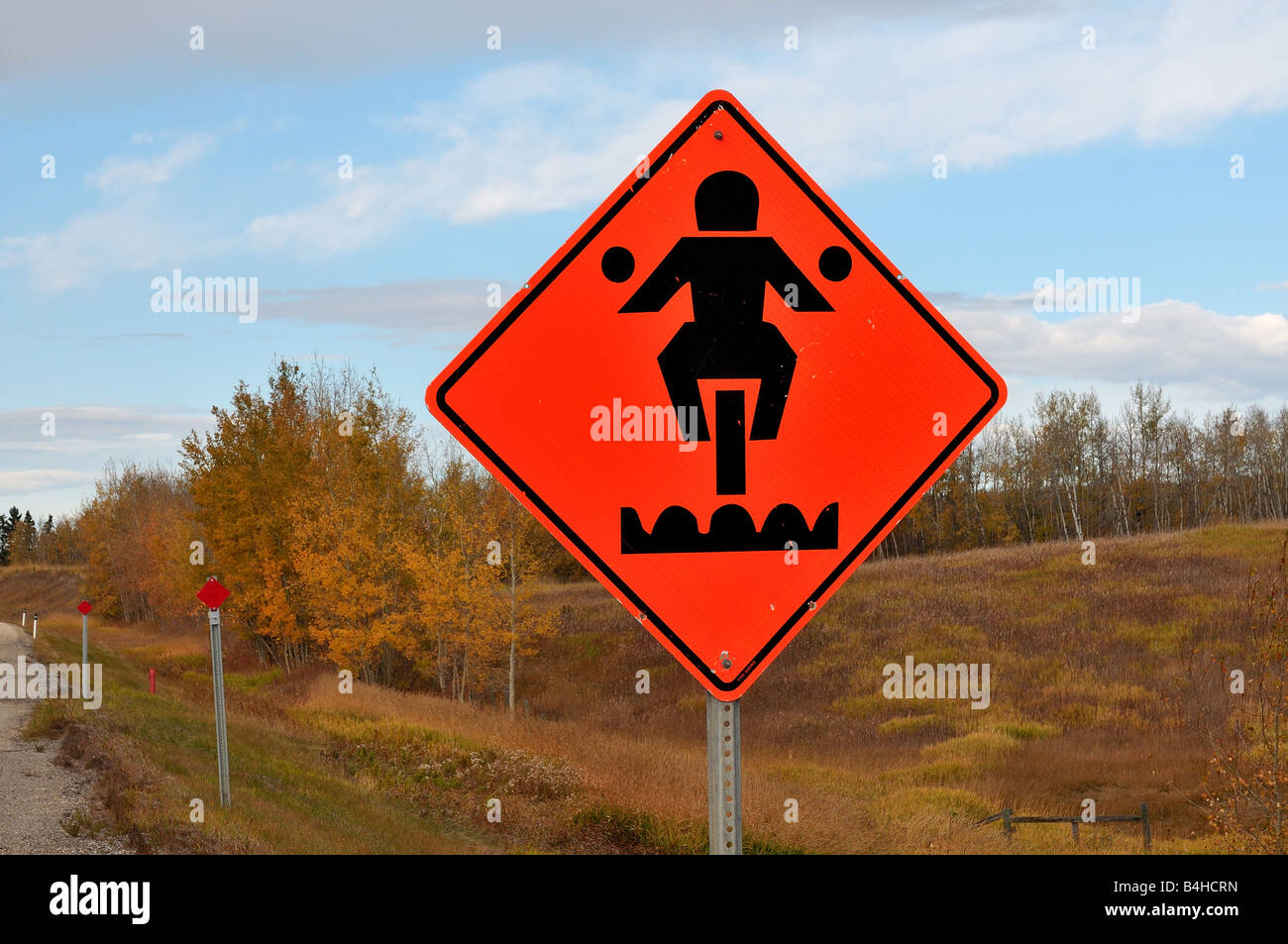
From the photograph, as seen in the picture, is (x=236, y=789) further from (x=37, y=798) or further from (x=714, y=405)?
(x=714, y=405)

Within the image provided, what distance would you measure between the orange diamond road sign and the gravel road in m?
10.1

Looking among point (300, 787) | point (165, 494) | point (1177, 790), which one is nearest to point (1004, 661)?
point (1177, 790)

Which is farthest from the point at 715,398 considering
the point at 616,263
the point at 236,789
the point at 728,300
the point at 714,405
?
the point at 236,789

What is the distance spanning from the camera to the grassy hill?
15828 millimetres

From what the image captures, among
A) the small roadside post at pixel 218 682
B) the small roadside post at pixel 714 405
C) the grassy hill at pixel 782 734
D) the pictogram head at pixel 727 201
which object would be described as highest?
the pictogram head at pixel 727 201

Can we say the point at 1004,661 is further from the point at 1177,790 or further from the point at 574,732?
the point at 574,732

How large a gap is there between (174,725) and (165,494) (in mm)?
82164

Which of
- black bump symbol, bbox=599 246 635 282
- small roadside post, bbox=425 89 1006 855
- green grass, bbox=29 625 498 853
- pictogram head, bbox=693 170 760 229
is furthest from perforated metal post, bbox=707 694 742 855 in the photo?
green grass, bbox=29 625 498 853

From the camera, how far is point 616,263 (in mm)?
2803

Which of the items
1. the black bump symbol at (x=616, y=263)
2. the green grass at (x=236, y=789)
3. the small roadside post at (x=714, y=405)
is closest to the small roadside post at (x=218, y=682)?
the green grass at (x=236, y=789)

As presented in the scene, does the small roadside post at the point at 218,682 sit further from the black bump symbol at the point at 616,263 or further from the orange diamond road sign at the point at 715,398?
the black bump symbol at the point at 616,263

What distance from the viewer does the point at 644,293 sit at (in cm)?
280

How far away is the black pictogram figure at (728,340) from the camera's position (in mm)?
2764
